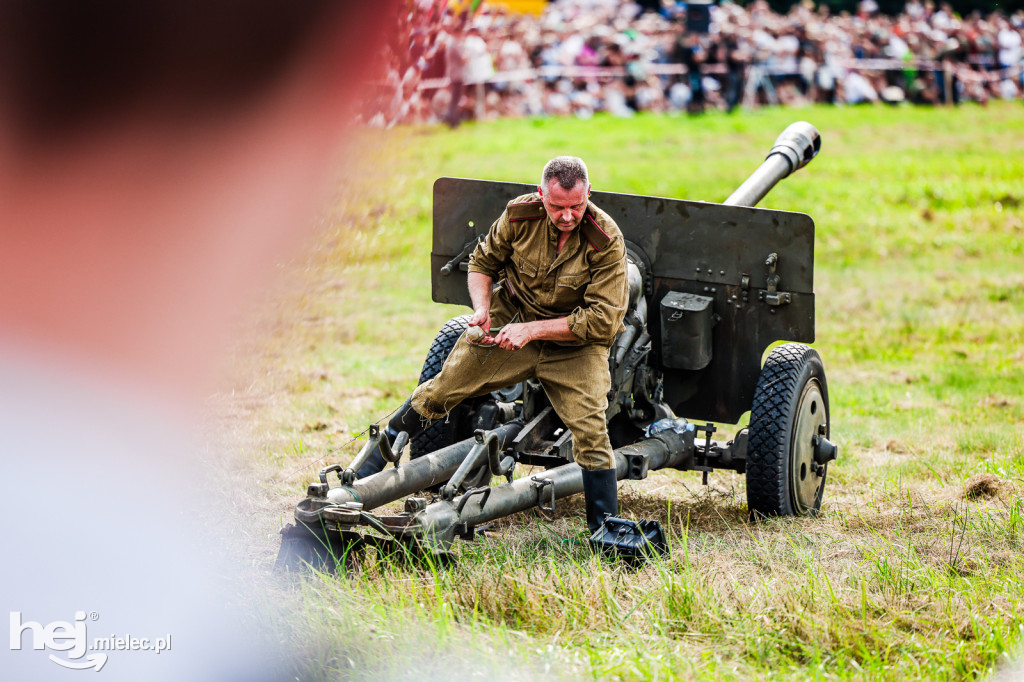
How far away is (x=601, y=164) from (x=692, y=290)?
40.3 feet

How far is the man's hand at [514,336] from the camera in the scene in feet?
14.9

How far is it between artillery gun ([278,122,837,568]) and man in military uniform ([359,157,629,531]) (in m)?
0.36

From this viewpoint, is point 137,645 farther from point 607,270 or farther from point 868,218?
point 868,218

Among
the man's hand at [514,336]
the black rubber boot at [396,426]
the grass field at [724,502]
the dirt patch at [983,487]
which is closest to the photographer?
the grass field at [724,502]

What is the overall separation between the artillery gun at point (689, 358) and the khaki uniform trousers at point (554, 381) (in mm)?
347

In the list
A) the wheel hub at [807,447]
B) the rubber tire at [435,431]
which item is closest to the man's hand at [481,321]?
the rubber tire at [435,431]

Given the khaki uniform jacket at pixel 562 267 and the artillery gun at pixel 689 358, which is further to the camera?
the artillery gun at pixel 689 358

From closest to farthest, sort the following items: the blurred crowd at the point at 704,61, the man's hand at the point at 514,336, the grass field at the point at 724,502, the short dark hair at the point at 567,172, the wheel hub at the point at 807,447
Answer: the grass field at the point at 724,502, the short dark hair at the point at 567,172, the man's hand at the point at 514,336, the wheel hub at the point at 807,447, the blurred crowd at the point at 704,61

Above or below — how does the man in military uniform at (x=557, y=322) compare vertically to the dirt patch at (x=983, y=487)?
above

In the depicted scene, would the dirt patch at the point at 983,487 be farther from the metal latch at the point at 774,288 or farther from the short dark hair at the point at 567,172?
the short dark hair at the point at 567,172

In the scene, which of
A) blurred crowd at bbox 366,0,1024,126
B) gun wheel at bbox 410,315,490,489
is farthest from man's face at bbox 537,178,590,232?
blurred crowd at bbox 366,0,1024,126

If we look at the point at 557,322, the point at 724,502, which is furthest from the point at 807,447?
the point at 557,322

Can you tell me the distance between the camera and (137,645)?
3873 millimetres

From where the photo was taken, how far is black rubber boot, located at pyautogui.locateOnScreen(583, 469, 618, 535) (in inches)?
187
